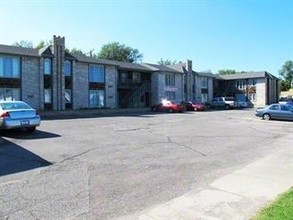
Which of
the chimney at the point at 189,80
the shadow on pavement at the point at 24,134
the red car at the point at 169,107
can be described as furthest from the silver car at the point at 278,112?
the chimney at the point at 189,80

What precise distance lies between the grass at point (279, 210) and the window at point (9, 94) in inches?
1317

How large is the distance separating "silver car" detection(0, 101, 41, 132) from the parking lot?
0.47 metres

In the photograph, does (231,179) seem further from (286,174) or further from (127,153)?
(127,153)

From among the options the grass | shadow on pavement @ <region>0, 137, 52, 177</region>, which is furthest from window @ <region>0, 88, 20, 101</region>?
the grass

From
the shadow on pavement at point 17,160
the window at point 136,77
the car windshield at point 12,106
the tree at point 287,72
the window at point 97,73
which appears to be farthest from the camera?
the tree at point 287,72

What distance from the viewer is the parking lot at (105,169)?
274 inches

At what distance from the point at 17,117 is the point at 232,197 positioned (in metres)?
11.8

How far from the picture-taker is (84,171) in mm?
9648

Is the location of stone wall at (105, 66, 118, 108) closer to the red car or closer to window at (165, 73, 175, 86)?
the red car

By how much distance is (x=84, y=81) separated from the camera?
44.1 meters

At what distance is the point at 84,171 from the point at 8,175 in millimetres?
1718

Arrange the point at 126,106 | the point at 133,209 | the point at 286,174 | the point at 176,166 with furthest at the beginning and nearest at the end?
the point at 126,106, the point at 176,166, the point at 286,174, the point at 133,209

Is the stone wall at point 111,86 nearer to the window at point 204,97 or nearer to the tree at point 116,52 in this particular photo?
the window at point 204,97

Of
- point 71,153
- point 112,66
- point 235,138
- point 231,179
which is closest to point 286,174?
point 231,179
